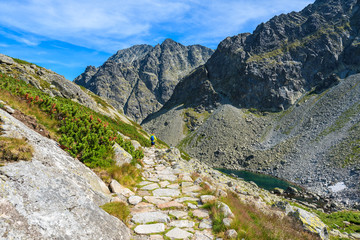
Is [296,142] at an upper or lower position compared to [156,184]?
lower

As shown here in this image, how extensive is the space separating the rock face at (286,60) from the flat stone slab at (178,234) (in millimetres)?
122203

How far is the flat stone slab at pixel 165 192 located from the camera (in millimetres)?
8453

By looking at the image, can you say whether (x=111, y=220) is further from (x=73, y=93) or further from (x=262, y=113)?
(x=262, y=113)

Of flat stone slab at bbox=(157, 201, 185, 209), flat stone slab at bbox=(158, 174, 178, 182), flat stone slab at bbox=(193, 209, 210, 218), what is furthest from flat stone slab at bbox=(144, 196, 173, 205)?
flat stone slab at bbox=(158, 174, 178, 182)

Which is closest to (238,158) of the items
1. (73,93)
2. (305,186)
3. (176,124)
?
(305,186)

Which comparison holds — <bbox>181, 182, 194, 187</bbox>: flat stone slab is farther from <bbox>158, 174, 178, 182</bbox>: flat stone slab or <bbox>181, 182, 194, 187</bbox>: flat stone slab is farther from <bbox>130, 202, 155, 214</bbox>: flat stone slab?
<bbox>130, 202, 155, 214</bbox>: flat stone slab

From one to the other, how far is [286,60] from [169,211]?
485 feet

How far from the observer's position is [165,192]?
8812 mm

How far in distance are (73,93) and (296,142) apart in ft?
255

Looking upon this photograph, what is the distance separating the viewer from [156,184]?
32.4 ft

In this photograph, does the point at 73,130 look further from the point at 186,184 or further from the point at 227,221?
the point at 227,221

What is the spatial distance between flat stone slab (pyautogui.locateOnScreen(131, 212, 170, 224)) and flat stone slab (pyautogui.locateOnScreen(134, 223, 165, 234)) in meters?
0.24

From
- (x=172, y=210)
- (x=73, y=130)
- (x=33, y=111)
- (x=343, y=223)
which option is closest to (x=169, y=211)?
(x=172, y=210)

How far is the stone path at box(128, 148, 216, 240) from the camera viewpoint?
548cm
